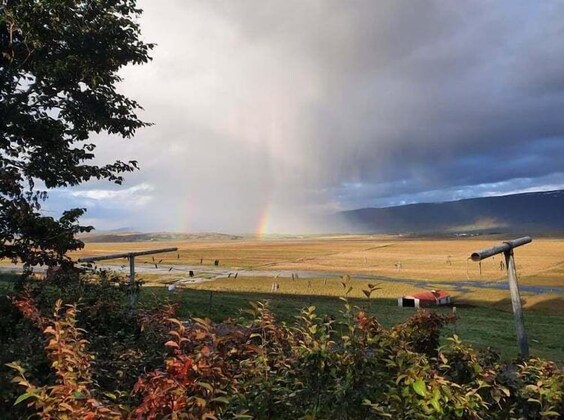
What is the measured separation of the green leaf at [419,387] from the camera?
8.64ft

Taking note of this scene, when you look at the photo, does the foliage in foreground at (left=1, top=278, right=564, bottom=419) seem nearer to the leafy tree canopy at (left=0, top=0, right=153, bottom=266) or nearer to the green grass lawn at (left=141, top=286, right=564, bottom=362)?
the leafy tree canopy at (left=0, top=0, right=153, bottom=266)

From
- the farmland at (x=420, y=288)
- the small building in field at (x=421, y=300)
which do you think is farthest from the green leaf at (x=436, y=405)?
the small building in field at (x=421, y=300)

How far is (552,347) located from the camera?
20.7 meters

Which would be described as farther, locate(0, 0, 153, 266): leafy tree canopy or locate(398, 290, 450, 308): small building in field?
locate(398, 290, 450, 308): small building in field

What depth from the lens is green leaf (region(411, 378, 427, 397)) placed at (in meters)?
2.63

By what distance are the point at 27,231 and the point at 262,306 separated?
7405 mm

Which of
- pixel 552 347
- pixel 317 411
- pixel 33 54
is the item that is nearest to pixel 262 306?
pixel 317 411

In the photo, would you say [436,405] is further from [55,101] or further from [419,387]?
[55,101]

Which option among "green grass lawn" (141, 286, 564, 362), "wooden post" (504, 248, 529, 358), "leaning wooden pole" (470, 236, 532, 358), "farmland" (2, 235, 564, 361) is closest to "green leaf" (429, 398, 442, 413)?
"farmland" (2, 235, 564, 361)

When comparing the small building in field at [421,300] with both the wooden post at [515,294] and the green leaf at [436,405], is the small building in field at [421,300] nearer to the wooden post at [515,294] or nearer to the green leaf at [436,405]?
the wooden post at [515,294]

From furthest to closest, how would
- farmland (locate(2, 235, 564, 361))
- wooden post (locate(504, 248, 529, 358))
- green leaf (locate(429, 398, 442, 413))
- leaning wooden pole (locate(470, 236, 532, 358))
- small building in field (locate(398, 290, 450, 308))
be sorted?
1. small building in field (locate(398, 290, 450, 308))
2. farmland (locate(2, 235, 564, 361))
3. wooden post (locate(504, 248, 529, 358))
4. leaning wooden pole (locate(470, 236, 532, 358))
5. green leaf (locate(429, 398, 442, 413))

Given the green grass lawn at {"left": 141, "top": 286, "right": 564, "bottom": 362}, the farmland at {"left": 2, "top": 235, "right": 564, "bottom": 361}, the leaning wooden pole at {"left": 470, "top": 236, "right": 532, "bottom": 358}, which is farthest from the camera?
the farmland at {"left": 2, "top": 235, "right": 564, "bottom": 361}

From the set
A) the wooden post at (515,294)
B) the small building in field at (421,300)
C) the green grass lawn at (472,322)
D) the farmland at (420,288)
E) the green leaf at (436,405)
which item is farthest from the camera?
the small building in field at (421,300)

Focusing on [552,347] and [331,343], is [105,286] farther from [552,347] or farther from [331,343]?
[552,347]
